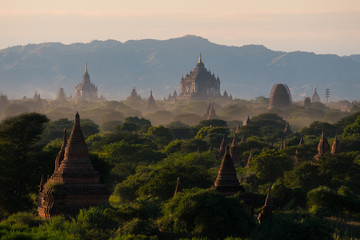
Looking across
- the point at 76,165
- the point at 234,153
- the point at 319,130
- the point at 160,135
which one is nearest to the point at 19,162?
the point at 76,165

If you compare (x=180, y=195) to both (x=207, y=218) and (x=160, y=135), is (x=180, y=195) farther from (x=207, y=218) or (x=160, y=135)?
(x=160, y=135)

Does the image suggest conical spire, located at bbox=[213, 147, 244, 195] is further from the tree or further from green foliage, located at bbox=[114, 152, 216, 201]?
the tree

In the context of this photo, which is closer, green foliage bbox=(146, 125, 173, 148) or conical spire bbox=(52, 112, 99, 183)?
conical spire bbox=(52, 112, 99, 183)

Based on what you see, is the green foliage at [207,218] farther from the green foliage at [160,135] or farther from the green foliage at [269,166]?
the green foliage at [160,135]

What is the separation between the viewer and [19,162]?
192 feet

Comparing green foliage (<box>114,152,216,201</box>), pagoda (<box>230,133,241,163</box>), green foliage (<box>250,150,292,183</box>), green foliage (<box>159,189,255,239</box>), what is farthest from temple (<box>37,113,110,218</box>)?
pagoda (<box>230,133,241,163</box>)

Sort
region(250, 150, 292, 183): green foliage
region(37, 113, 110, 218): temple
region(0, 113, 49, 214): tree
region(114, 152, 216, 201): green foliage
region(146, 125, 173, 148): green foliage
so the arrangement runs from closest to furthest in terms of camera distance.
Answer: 1. region(37, 113, 110, 218): temple
2. region(0, 113, 49, 214): tree
3. region(114, 152, 216, 201): green foliage
4. region(250, 150, 292, 183): green foliage
5. region(146, 125, 173, 148): green foliage

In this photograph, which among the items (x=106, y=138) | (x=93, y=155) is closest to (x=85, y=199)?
(x=93, y=155)

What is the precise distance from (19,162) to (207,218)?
19.4 m

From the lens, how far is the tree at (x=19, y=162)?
183 ft

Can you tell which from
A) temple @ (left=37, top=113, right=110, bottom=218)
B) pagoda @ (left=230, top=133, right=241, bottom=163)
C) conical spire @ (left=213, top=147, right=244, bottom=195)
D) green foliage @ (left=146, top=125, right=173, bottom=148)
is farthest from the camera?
green foliage @ (left=146, top=125, right=173, bottom=148)

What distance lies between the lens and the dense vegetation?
143 feet

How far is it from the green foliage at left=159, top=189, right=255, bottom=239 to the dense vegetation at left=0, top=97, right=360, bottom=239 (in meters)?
0.05

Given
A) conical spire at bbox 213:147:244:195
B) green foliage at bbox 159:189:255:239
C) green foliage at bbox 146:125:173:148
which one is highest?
conical spire at bbox 213:147:244:195
